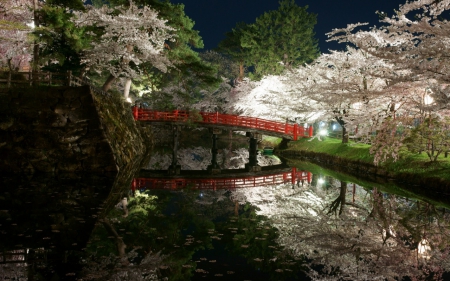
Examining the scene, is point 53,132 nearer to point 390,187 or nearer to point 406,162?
point 390,187

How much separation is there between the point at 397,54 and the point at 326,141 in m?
16.2

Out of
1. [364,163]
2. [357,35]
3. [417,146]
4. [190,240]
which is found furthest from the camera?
[357,35]

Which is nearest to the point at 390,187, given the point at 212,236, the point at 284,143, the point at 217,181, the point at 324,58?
the point at 217,181

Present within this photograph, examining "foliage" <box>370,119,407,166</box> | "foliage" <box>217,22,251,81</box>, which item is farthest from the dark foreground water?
"foliage" <box>217,22,251,81</box>

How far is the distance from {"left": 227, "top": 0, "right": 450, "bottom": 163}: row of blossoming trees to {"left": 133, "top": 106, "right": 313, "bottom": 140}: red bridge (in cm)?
174

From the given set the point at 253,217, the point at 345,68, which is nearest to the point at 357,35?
the point at 345,68

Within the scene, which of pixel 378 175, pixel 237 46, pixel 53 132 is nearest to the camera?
pixel 53 132

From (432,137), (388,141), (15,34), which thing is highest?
(15,34)

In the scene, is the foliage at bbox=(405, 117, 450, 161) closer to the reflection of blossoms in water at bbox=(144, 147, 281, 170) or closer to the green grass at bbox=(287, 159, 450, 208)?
the green grass at bbox=(287, 159, 450, 208)

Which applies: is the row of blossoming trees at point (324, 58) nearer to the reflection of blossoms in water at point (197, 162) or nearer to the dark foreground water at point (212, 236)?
the dark foreground water at point (212, 236)

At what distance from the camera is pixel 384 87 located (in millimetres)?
9938

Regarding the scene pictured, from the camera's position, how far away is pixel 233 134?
45.7 meters

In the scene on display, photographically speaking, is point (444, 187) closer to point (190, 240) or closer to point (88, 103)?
point (190, 240)

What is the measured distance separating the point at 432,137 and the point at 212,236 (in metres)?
9.91
